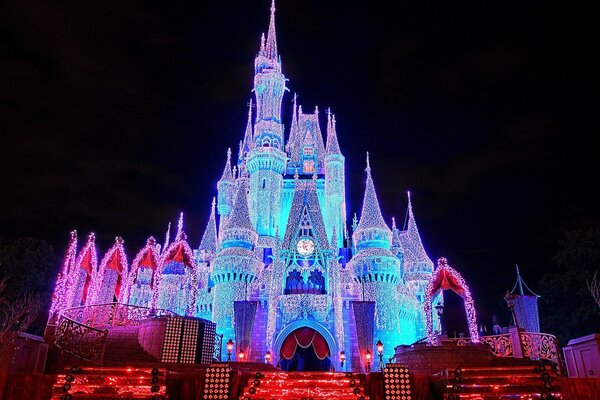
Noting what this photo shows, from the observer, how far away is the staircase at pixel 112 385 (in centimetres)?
1007

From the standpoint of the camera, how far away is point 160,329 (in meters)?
17.1

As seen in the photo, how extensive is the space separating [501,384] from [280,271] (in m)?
21.3

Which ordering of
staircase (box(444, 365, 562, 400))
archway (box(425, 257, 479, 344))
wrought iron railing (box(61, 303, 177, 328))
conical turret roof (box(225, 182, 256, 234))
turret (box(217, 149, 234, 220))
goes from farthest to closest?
turret (box(217, 149, 234, 220)) → conical turret roof (box(225, 182, 256, 234)) → archway (box(425, 257, 479, 344)) → wrought iron railing (box(61, 303, 177, 328)) → staircase (box(444, 365, 562, 400))

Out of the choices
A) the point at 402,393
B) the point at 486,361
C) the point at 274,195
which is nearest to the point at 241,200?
the point at 274,195

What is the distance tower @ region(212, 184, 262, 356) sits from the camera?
30.0 meters

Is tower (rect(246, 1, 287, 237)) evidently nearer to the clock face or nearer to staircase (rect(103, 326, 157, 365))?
the clock face

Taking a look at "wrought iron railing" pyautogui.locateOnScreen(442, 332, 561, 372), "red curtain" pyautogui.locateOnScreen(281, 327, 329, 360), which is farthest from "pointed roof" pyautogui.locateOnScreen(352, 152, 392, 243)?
"wrought iron railing" pyautogui.locateOnScreen(442, 332, 561, 372)

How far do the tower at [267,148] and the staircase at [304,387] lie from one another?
25.4 metres

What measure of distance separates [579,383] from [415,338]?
2331 cm

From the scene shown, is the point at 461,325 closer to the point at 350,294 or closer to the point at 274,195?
the point at 350,294

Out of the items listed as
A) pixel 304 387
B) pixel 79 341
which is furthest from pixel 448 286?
pixel 79 341

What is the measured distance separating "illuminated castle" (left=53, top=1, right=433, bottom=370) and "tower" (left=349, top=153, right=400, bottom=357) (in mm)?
71

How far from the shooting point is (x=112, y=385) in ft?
34.3

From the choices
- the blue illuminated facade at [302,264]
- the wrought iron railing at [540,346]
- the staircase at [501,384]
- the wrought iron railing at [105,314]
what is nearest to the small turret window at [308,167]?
the blue illuminated facade at [302,264]
